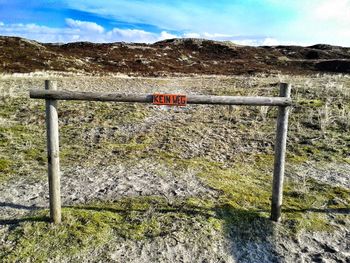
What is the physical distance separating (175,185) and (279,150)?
2.46 m

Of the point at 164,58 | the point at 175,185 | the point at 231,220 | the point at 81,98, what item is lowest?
the point at 231,220

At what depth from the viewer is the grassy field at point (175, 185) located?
5.48 meters

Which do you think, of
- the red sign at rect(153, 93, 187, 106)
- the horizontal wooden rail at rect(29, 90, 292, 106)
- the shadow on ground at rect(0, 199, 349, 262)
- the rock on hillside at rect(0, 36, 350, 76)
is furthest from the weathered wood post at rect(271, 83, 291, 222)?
the rock on hillside at rect(0, 36, 350, 76)

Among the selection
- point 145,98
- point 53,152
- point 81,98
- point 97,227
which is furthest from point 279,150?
point 53,152

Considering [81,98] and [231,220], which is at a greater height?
[81,98]

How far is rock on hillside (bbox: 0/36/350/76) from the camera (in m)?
40.2

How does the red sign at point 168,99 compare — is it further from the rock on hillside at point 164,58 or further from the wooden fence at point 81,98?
the rock on hillside at point 164,58

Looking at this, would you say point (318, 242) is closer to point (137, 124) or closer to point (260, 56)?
point (137, 124)

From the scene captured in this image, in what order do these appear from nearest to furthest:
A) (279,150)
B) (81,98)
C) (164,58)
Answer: (81,98), (279,150), (164,58)

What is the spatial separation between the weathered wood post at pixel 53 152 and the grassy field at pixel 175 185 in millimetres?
271

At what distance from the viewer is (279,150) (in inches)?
237

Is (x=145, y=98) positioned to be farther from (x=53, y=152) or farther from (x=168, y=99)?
(x=53, y=152)

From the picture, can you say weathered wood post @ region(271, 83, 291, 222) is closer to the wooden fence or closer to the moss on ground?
the wooden fence

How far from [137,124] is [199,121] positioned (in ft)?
7.43
